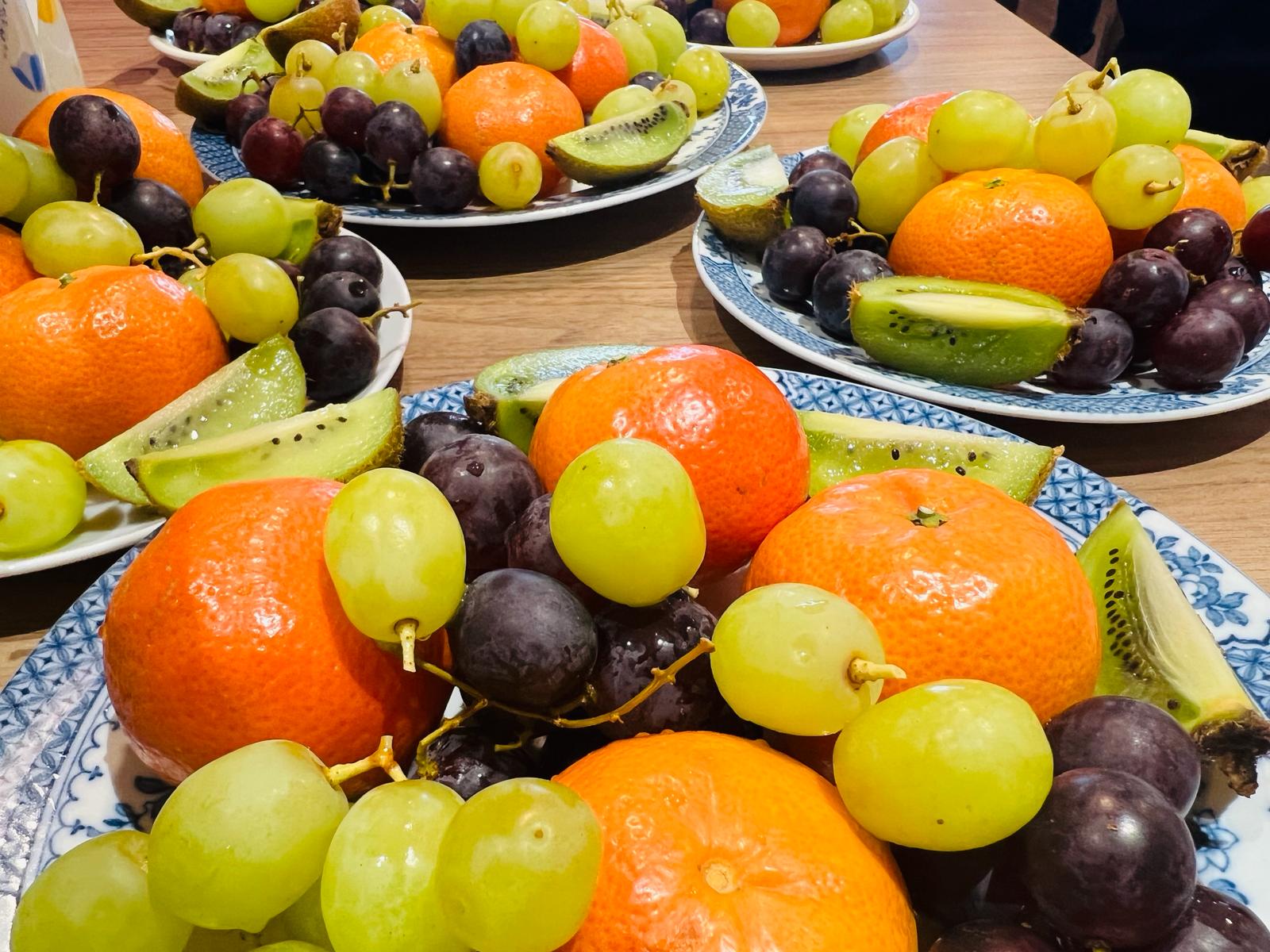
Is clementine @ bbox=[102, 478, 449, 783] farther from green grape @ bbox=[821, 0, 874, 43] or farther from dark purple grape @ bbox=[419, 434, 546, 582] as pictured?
green grape @ bbox=[821, 0, 874, 43]

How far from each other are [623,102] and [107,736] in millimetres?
1156

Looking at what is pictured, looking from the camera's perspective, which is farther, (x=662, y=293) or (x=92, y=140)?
(x=662, y=293)

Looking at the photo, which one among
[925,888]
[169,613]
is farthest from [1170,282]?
[169,613]

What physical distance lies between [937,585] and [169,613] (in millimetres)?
378

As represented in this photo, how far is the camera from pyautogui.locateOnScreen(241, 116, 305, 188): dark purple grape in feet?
4.13

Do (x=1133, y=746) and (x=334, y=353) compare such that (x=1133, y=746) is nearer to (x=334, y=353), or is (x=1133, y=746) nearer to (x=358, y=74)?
(x=334, y=353)

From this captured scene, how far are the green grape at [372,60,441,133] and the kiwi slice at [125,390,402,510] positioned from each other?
75 centimetres

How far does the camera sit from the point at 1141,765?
40 cm

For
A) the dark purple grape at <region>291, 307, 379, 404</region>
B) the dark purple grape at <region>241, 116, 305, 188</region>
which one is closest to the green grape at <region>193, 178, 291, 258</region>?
the dark purple grape at <region>291, 307, 379, 404</region>

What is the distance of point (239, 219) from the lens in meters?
0.98

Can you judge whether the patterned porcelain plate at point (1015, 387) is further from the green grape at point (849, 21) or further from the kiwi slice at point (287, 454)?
the green grape at point (849, 21)

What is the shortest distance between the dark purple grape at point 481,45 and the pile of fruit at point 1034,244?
48cm

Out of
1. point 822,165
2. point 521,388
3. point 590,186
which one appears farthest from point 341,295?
point 822,165

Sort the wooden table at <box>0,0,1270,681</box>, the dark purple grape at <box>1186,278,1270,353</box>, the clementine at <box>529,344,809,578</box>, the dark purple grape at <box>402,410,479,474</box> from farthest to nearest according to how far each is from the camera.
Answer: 1. the dark purple grape at <box>1186,278,1270,353</box>
2. the wooden table at <box>0,0,1270,681</box>
3. the dark purple grape at <box>402,410,479,474</box>
4. the clementine at <box>529,344,809,578</box>
